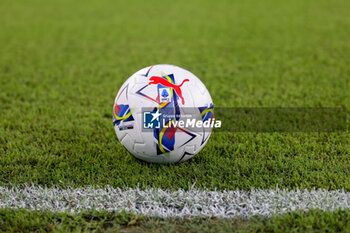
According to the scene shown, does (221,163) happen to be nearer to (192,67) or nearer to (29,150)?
(29,150)

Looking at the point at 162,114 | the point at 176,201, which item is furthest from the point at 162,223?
the point at 162,114

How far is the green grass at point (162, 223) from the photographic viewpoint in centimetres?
221

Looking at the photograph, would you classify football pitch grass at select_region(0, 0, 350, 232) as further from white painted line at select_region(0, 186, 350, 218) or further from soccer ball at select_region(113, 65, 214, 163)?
soccer ball at select_region(113, 65, 214, 163)

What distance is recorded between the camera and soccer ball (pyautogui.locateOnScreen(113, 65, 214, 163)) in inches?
107

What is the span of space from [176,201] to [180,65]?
364 centimetres

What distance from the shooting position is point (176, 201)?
A: 2475 millimetres

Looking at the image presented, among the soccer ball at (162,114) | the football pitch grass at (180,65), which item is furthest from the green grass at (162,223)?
the soccer ball at (162,114)

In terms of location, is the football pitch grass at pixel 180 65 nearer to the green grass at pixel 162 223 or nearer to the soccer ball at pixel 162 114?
the green grass at pixel 162 223

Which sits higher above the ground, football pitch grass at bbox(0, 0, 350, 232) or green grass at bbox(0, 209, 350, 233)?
football pitch grass at bbox(0, 0, 350, 232)

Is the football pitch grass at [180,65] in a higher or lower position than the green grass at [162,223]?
higher

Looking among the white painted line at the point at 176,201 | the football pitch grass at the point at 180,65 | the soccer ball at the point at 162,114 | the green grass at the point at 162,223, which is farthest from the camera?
the soccer ball at the point at 162,114

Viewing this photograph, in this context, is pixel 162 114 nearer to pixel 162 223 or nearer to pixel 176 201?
pixel 176 201

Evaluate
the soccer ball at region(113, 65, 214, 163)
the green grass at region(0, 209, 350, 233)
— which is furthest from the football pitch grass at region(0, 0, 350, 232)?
the soccer ball at region(113, 65, 214, 163)

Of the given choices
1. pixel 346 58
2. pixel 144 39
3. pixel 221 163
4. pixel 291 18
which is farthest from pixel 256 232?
pixel 291 18
